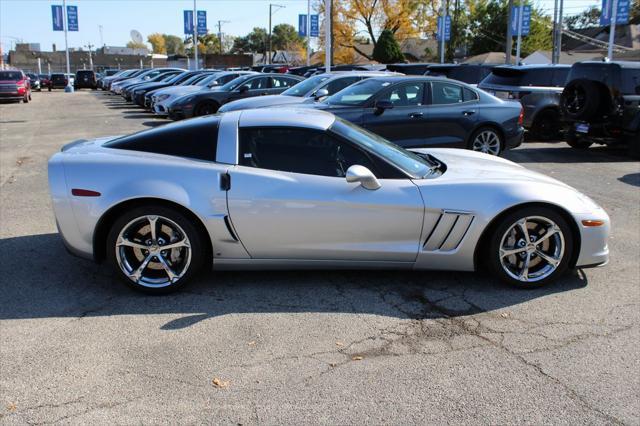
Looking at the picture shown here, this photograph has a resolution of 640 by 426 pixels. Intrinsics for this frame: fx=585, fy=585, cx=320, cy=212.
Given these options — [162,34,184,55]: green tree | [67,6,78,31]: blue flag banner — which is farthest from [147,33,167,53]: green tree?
[67,6,78,31]: blue flag banner

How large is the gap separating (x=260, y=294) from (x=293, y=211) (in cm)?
71

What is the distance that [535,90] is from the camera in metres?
13.7

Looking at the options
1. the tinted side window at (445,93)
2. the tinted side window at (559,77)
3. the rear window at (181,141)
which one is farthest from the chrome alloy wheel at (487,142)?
the rear window at (181,141)

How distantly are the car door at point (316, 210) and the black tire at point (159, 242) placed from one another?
1.07ft

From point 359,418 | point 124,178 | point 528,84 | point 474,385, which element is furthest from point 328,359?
point 528,84

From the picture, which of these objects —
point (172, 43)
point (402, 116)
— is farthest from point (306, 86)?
point (172, 43)

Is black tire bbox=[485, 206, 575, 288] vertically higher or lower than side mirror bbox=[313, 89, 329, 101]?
lower

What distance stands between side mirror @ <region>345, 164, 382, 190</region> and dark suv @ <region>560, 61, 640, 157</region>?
879 centimetres

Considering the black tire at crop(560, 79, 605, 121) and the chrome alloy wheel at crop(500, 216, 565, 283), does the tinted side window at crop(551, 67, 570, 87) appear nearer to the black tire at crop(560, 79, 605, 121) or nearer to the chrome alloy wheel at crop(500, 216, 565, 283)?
the black tire at crop(560, 79, 605, 121)

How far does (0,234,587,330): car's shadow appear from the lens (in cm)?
421

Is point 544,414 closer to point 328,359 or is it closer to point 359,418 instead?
point 359,418

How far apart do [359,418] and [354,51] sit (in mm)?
55101

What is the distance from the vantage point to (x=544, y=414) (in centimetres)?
299

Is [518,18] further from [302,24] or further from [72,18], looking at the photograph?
[72,18]
